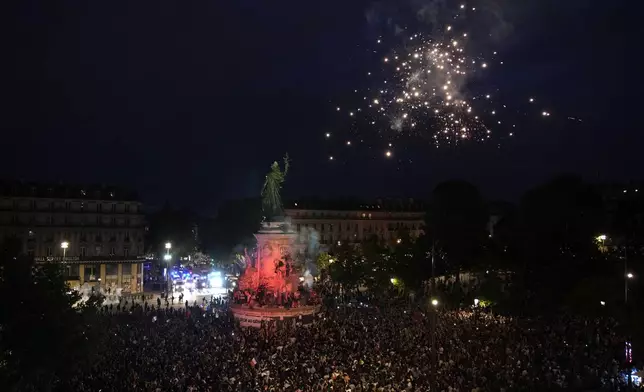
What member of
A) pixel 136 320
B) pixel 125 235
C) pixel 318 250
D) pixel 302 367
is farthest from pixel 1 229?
pixel 302 367

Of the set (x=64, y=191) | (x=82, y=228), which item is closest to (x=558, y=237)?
(x=82, y=228)

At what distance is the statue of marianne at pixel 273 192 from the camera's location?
157 ft

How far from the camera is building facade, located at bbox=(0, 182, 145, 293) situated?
6881 cm

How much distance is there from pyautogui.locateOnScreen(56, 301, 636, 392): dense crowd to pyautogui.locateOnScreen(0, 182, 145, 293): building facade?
37059mm

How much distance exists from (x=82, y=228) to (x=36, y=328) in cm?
5111

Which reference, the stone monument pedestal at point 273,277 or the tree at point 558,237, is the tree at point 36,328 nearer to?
the stone monument pedestal at point 273,277

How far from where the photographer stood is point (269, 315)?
41281 millimetres

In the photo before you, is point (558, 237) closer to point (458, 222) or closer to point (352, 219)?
point (458, 222)

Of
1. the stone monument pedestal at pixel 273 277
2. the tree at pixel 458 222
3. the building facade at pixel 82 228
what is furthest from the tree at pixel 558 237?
the building facade at pixel 82 228

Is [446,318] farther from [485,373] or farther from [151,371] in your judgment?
[151,371]

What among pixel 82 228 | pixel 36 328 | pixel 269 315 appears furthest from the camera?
pixel 82 228

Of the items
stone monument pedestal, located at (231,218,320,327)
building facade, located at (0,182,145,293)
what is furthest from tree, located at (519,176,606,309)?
building facade, located at (0,182,145,293)

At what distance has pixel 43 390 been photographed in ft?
81.1

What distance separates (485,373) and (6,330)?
19128 millimetres
